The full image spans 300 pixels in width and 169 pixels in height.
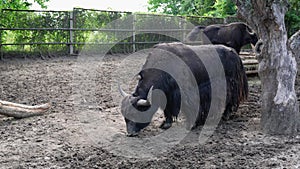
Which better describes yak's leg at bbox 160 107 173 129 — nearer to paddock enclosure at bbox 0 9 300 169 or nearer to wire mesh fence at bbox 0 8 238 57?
paddock enclosure at bbox 0 9 300 169

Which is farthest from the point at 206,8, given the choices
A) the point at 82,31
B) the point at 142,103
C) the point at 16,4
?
the point at 142,103

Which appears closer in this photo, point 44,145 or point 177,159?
point 177,159

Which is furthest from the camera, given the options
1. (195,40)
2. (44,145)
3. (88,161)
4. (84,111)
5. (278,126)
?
(195,40)

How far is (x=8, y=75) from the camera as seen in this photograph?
9.56 meters

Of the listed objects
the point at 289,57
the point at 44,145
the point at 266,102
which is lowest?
the point at 44,145

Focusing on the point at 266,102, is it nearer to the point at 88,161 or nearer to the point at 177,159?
the point at 177,159

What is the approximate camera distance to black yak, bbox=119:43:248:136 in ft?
16.1

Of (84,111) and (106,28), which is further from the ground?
(106,28)

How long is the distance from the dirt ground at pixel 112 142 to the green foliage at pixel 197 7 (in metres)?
15.1

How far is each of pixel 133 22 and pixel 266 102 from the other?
457 inches

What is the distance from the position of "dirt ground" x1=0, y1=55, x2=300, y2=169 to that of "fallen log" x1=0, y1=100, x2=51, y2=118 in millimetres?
105

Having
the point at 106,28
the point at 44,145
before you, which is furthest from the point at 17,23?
the point at 44,145

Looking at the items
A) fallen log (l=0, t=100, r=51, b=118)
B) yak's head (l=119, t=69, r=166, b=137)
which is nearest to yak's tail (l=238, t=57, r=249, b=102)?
yak's head (l=119, t=69, r=166, b=137)

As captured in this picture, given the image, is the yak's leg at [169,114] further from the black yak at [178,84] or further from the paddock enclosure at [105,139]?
the paddock enclosure at [105,139]
